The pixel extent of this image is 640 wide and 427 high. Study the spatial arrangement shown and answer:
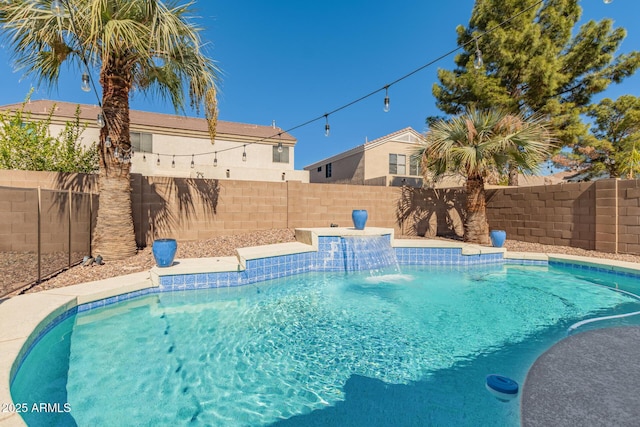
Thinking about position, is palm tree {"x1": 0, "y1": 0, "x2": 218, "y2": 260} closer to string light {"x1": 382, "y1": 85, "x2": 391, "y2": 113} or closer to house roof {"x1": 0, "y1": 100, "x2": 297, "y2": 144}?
string light {"x1": 382, "y1": 85, "x2": 391, "y2": 113}

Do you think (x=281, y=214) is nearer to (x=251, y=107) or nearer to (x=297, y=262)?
(x=297, y=262)

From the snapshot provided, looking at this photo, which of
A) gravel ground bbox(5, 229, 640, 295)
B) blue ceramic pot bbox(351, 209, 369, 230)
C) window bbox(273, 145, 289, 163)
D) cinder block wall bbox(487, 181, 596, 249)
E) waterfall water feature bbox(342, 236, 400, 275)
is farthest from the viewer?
window bbox(273, 145, 289, 163)

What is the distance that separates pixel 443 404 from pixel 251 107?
19.0 metres

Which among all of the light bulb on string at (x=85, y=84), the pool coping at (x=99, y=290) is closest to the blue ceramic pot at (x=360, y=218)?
the pool coping at (x=99, y=290)

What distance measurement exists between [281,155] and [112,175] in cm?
1295

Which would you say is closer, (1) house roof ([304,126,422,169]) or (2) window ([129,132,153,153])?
(2) window ([129,132,153,153])

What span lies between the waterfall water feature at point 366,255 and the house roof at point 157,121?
9010mm

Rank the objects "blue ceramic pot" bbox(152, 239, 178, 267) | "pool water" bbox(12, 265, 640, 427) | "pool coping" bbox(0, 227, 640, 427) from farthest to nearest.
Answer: "blue ceramic pot" bbox(152, 239, 178, 267), "pool coping" bbox(0, 227, 640, 427), "pool water" bbox(12, 265, 640, 427)

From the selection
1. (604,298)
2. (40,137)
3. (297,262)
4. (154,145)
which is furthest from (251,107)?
A: (604,298)

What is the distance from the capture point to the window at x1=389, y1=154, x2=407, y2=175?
18.4 meters

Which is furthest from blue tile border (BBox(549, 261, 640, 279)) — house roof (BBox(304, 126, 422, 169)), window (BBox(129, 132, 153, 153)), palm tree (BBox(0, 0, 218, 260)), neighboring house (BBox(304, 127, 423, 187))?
window (BBox(129, 132, 153, 153))

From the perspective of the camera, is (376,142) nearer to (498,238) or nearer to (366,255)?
(498,238)

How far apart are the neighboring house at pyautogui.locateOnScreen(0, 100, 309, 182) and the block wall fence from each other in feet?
17.3

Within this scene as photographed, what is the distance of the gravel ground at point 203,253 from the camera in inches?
199
